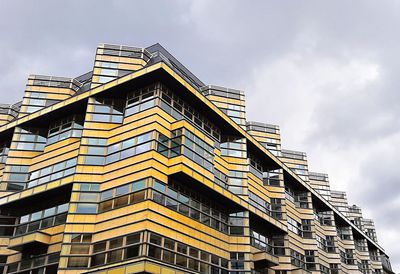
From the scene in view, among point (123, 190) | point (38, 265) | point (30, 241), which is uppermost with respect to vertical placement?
point (123, 190)

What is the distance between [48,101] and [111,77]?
972 centimetres

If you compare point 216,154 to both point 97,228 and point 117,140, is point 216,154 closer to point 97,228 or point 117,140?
point 117,140

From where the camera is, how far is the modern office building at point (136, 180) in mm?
35156

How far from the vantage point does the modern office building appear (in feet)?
115

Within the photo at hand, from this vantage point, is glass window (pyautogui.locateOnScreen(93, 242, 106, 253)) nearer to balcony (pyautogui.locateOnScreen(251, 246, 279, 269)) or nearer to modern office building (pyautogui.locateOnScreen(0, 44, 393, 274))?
modern office building (pyautogui.locateOnScreen(0, 44, 393, 274))

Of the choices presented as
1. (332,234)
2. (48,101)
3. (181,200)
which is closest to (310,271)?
(332,234)

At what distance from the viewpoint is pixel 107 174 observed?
3838 centimetres

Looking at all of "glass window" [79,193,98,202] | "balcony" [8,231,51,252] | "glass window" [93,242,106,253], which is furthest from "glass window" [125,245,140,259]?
"balcony" [8,231,51,252]

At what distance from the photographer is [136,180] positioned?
118ft

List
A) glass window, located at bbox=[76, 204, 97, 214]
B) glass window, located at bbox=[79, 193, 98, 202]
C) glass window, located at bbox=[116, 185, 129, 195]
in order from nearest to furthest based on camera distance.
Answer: glass window, located at bbox=[116, 185, 129, 195] → glass window, located at bbox=[76, 204, 97, 214] → glass window, located at bbox=[79, 193, 98, 202]

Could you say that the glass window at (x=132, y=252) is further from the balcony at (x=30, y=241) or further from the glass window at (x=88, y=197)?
the balcony at (x=30, y=241)

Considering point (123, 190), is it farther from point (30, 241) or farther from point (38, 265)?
point (38, 265)

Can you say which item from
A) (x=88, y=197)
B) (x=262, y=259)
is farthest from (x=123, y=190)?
(x=262, y=259)

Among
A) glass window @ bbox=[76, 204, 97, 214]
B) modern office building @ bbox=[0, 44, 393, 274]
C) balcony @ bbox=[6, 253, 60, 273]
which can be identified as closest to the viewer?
modern office building @ bbox=[0, 44, 393, 274]
